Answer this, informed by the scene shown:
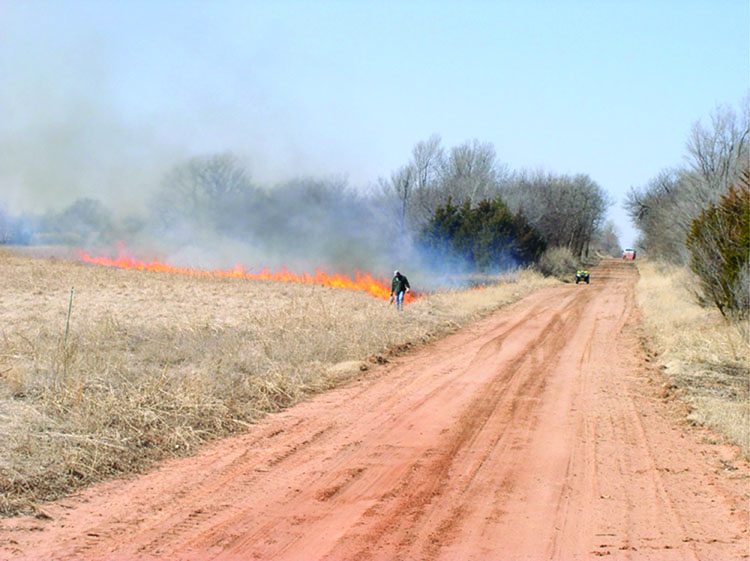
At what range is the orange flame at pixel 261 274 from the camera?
1532 inches

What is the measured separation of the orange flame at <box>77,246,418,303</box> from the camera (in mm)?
38909

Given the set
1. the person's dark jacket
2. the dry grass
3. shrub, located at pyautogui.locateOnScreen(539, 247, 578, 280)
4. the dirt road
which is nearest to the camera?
the dirt road

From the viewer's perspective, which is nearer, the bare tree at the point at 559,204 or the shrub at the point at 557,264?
the shrub at the point at 557,264

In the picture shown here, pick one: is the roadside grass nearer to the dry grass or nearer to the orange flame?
the dry grass

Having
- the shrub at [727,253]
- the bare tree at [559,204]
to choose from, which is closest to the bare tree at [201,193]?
the bare tree at [559,204]

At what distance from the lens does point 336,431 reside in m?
9.20

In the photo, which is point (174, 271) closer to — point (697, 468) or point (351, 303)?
point (351, 303)

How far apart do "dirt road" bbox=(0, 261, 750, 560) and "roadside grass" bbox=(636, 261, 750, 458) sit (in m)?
0.55

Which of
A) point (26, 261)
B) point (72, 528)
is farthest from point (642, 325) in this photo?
point (26, 261)

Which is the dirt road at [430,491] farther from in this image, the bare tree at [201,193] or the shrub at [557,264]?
the shrub at [557,264]

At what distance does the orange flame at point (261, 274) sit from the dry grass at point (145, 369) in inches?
561

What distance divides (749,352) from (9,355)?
15432 millimetres

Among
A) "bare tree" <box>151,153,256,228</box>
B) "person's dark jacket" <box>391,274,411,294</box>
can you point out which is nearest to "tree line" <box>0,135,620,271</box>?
"bare tree" <box>151,153,256,228</box>

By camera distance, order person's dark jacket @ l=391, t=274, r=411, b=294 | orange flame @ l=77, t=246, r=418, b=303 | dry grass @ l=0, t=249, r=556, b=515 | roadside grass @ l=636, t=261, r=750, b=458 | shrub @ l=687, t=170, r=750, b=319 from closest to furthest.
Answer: dry grass @ l=0, t=249, r=556, b=515, roadside grass @ l=636, t=261, r=750, b=458, shrub @ l=687, t=170, r=750, b=319, person's dark jacket @ l=391, t=274, r=411, b=294, orange flame @ l=77, t=246, r=418, b=303
